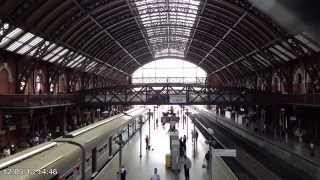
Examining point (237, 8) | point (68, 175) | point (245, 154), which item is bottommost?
point (245, 154)

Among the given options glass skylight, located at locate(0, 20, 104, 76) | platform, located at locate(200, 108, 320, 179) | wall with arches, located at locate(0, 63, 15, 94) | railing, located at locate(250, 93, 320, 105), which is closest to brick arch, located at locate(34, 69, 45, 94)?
glass skylight, located at locate(0, 20, 104, 76)

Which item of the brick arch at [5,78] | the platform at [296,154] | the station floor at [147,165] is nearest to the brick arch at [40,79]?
the brick arch at [5,78]

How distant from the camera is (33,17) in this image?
33406 millimetres

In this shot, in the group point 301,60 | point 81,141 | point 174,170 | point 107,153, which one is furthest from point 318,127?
point 81,141

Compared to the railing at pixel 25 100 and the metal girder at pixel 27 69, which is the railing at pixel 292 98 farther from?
the metal girder at pixel 27 69

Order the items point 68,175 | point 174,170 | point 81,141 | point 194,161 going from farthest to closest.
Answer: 1. point 194,161
2. point 174,170
3. point 81,141
4. point 68,175

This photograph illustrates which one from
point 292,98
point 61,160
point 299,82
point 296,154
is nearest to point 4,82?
point 61,160

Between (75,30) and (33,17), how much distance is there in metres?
10.1

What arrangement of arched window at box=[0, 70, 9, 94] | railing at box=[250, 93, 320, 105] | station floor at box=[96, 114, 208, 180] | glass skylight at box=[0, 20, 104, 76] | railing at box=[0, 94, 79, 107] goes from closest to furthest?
station floor at box=[96, 114, 208, 180]
railing at box=[0, 94, 79, 107]
glass skylight at box=[0, 20, 104, 76]
railing at box=[250, 93, 320, 105]
arched window at box=[0, 70, 9, 94]

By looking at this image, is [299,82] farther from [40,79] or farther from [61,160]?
[61,160]

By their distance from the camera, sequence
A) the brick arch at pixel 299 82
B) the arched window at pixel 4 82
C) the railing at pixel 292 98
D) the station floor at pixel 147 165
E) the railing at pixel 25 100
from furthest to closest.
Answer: the brick arch at pixel 299 82 → the arched window at pixel 4 82 → the railing at pixel 292 98 → the railing at pixel 25 100 → the station floor at pixel 147 165

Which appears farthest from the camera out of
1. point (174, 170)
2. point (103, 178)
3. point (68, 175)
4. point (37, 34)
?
point (37, 34)

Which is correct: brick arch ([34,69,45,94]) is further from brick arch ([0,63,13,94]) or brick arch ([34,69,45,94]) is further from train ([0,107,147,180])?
train ([0,107,147,180])

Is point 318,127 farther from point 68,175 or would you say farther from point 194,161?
point 68,175
